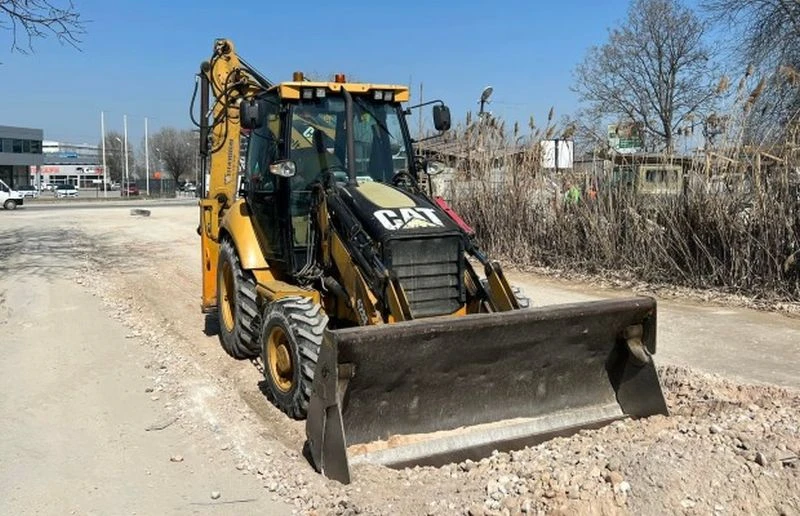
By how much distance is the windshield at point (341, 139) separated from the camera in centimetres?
636

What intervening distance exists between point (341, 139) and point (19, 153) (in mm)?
87676

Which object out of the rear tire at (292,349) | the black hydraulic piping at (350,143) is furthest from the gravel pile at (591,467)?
the black hydraulic piping at (350,143)

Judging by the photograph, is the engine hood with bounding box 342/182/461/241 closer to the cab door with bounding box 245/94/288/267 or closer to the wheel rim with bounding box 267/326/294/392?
the cab door with bounding box 245/94/288/267

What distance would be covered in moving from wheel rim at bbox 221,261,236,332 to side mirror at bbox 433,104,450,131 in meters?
2.60

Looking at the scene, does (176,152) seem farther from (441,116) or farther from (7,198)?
(441,116)

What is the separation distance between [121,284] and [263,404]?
24.1 ft

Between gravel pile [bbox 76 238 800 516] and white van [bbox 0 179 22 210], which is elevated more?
Answer: white van [bbox 0 179 22 210]

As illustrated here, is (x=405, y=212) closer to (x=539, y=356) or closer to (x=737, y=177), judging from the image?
(x=539, y=356)

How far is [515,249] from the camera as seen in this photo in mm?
14273

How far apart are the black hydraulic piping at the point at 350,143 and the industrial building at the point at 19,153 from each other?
82.4m

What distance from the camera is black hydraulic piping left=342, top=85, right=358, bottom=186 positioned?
6.21 m

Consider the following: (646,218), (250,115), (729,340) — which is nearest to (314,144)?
(250,115)

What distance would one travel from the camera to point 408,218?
5625 mm

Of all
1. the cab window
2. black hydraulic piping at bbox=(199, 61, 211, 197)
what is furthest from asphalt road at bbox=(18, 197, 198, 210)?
the cab window
